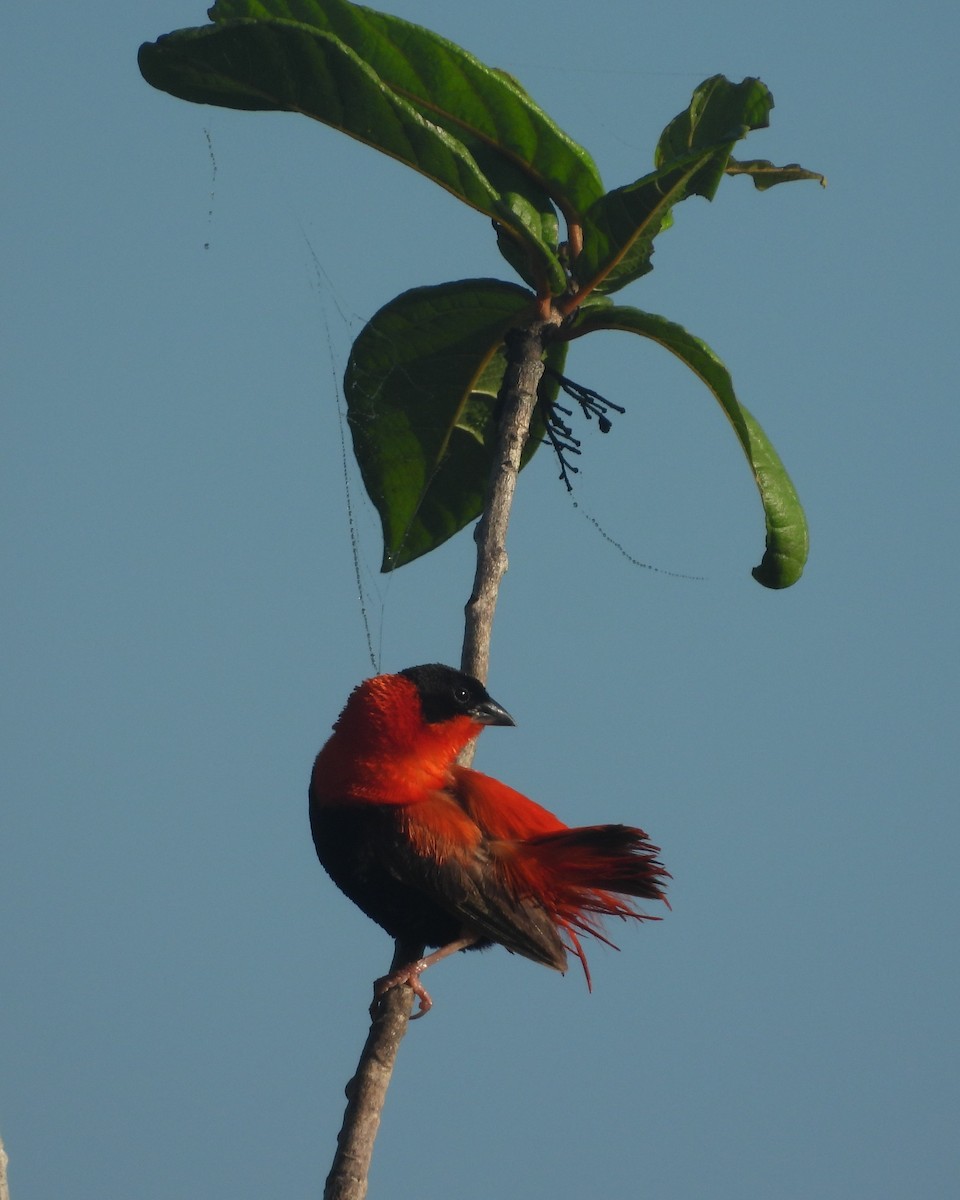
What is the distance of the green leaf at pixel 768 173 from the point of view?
429cm

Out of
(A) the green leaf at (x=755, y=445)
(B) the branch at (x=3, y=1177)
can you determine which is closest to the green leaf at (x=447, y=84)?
(A) the green leaf at (x=755, y=445)

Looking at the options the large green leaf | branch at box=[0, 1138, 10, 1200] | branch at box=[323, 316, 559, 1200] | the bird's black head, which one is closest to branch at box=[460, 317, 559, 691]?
branch at box=[323, 316, 559, 1200]

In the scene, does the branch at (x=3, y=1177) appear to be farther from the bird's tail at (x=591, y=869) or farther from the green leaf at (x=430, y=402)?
the green leaf at (x=430, y=402)

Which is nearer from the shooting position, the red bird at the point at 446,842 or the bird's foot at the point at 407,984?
the bird's foot at the point at 407,984

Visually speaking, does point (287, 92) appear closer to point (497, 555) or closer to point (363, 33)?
point (363, 33)

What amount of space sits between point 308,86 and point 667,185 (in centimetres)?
88

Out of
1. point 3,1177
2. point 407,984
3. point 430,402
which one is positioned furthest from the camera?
point 430,402

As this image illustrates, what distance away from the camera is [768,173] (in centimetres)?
431

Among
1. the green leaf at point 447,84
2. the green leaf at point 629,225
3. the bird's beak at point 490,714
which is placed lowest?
the bird's beak at point 490,714

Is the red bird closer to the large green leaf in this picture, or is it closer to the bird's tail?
the bird's tail

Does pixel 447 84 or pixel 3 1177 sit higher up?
pixel 447 84

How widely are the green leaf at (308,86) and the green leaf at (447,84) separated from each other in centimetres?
12

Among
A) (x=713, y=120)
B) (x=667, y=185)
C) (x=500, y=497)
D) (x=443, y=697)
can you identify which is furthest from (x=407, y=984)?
(x=713, y=120)

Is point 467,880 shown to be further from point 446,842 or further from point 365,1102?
point 365,1102
